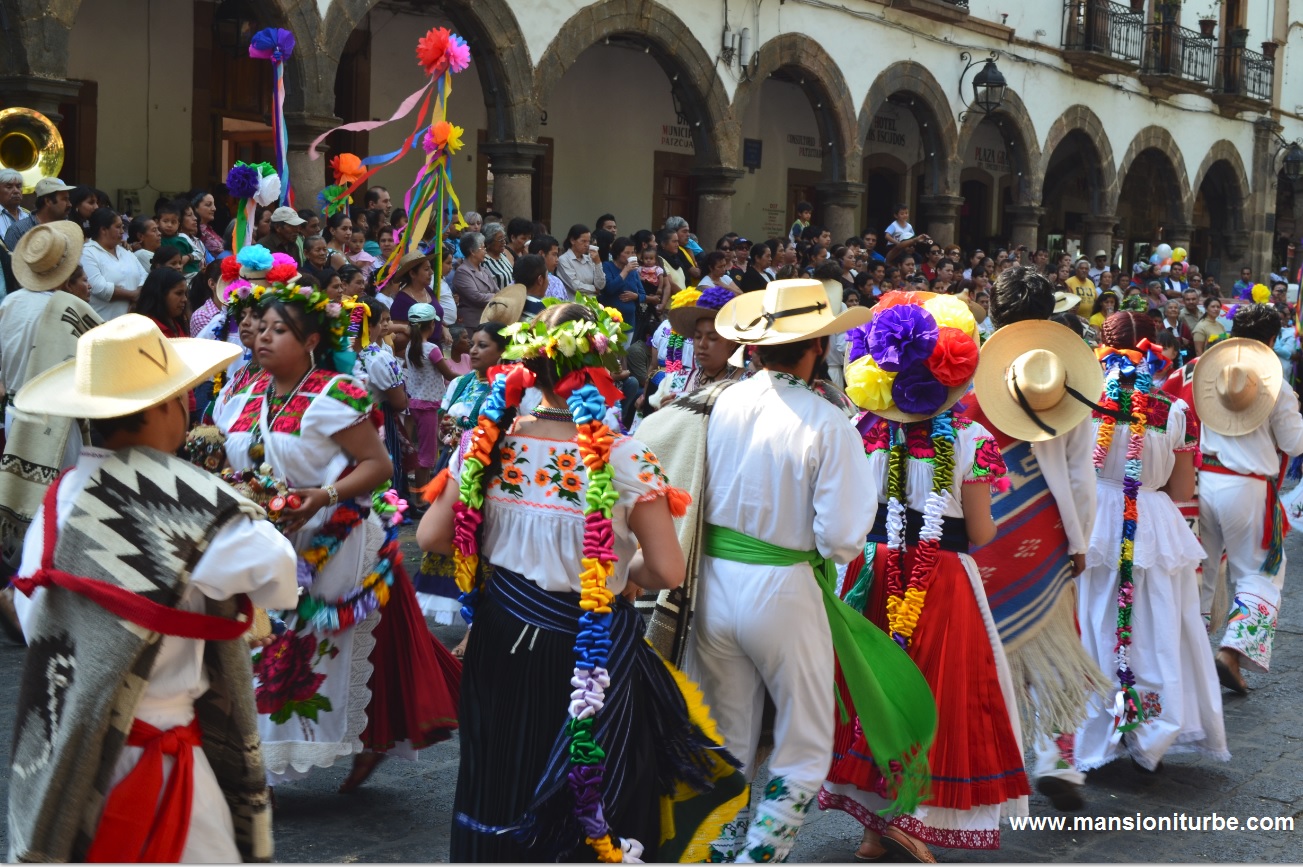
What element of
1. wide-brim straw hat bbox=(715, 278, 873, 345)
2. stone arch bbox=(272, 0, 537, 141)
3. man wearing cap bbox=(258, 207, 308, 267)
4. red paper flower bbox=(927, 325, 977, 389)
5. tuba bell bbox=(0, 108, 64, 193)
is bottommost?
red paper flower bbox=(927, 325, 977, 389)

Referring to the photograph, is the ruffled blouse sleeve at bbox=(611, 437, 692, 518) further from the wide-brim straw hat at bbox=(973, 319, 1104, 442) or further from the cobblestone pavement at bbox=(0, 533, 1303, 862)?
the wide-brim straw hat at bbox=(973, 319, 1104, 442)

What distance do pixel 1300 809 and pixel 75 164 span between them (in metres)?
11.9

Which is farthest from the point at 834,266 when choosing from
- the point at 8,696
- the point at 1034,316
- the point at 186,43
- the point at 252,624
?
the point at 252,624

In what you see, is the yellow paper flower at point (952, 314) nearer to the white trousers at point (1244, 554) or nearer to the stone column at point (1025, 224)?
the white trousers at point (1244, 554)

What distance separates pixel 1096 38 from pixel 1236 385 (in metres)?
19.8

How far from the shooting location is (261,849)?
3.21 metres

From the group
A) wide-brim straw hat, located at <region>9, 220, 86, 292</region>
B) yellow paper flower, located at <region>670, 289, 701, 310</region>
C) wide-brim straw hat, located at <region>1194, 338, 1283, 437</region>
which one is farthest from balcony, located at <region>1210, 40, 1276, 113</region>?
wide-brim straw hat, located at <region>9, 220, 86, 292</region>

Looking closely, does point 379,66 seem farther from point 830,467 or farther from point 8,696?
point 830,467

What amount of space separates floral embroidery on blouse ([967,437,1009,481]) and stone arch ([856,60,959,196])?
642 inches

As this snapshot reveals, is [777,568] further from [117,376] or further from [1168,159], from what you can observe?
[1168,159]

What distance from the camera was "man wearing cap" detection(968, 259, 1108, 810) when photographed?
516 centimetres

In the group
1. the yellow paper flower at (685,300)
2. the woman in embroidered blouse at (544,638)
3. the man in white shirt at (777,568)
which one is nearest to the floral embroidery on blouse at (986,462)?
the man in white shirt at (777,568)

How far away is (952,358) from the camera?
15.2 feet

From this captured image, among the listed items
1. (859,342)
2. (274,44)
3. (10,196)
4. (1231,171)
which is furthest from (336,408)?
(1231,171)
